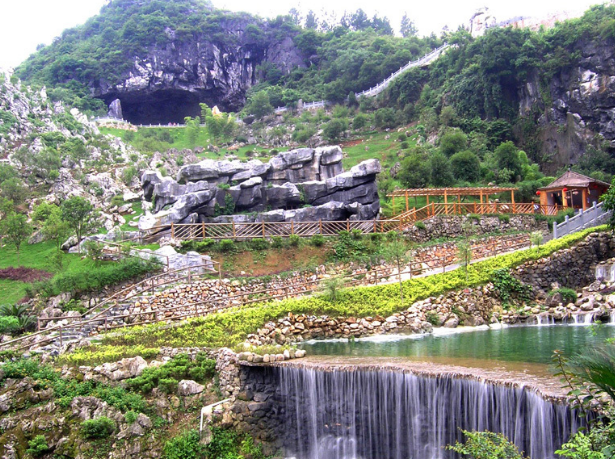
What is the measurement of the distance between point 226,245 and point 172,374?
1363 centimetres

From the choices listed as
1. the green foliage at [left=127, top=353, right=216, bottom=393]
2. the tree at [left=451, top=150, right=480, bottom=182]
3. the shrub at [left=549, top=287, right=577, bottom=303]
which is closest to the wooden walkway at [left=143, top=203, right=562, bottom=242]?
the tree at [left=451, top=150, right=480, bottom=182]

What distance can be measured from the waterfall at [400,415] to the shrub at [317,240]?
16.0 meters

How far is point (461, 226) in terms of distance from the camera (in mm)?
35344

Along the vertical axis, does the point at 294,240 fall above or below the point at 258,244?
above

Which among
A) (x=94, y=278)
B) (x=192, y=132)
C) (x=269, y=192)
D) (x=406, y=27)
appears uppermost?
(x=406, y=27)

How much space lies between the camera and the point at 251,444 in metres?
14.6

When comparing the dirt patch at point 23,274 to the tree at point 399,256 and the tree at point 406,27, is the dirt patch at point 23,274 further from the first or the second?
the tree at point 406,27

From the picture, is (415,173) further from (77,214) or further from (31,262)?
(31,262)

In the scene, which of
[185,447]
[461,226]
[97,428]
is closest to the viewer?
[185,447]

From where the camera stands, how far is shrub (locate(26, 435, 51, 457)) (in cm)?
1446

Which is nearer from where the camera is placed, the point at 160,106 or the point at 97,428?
the point at 97,428

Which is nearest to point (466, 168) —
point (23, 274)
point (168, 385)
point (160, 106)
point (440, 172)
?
point (440, 172)

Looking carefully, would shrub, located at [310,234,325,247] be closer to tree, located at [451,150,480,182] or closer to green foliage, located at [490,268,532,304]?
green foliage, located at [490,268,532,304]

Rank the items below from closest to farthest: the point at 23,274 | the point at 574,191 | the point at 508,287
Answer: the point at 508,287, the point at 23,274, the point at 574,191
